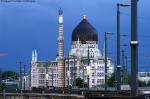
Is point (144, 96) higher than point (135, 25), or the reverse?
point (135, 25)

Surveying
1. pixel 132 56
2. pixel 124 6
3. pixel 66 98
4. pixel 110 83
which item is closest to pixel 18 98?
pixel 66 98

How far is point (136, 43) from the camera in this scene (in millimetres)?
32219

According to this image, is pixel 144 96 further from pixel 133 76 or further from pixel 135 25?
pixel 135 25

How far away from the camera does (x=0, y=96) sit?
9600 cm

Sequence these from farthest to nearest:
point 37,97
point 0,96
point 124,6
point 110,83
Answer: point 110,83
point 0,96
point 37,97
point 124,6

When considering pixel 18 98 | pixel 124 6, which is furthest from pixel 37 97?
pixel 124 6

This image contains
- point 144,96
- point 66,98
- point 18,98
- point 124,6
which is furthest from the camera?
point 18,98

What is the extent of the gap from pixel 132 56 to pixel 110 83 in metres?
127

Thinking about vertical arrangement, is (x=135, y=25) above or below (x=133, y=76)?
above

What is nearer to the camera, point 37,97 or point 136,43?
point 136,43

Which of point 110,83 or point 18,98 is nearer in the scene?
point 18,98

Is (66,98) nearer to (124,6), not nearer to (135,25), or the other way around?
(124,6)

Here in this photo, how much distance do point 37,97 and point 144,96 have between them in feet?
163

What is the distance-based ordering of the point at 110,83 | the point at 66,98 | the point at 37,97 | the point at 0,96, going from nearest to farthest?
1. the point at 66,98
2. the point at 37,97
3. the point at 0,96
4. the point at 110,83
